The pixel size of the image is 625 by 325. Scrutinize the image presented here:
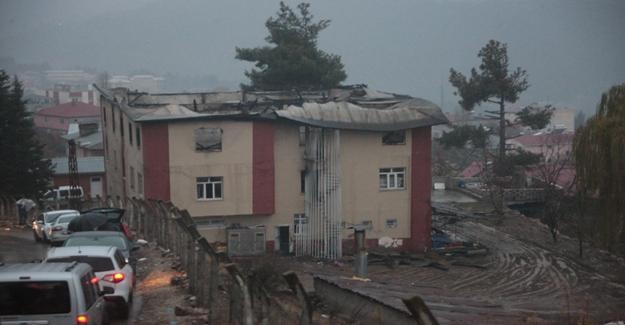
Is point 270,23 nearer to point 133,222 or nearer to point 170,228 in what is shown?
point 133,222

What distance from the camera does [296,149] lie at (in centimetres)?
3997

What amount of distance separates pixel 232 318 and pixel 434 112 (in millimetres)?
30115

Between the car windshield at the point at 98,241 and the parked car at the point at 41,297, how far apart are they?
6682 millimetres

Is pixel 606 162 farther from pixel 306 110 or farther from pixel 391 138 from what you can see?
pixel 306 110

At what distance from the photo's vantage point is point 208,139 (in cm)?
3844

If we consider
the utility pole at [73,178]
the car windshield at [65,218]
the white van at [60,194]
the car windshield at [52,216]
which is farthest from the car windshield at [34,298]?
the white van at [60,194]

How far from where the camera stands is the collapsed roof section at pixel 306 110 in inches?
1503

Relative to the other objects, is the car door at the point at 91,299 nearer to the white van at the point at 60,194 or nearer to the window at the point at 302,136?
the window at the point at 302,136

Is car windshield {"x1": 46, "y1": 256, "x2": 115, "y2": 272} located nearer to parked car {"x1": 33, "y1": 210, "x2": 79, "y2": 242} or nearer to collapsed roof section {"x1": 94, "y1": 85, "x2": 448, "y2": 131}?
parked car {"x1": 33, "y1": 210, "x2": 79, "y2": 242}

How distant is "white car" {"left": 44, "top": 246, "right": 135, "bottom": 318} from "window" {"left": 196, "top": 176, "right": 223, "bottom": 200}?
80.2 ft

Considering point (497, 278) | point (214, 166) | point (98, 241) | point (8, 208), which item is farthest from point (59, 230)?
point (8, 208)

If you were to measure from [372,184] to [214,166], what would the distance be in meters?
7.76

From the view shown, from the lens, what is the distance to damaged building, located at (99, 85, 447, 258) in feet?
125

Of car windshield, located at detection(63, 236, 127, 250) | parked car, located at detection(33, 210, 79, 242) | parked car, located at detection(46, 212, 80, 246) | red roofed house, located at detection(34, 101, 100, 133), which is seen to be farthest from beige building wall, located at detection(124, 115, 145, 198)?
red roofed house, located at detection(34, 101, 100, 133)
